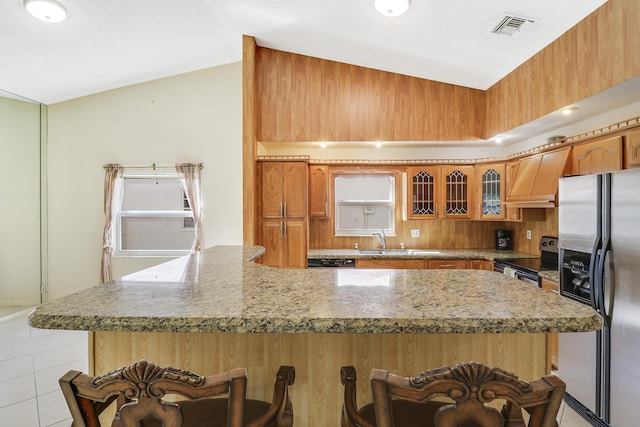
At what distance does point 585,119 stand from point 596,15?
108 centimetres

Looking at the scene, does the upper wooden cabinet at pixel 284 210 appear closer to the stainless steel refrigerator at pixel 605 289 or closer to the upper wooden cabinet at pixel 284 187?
the upper wooden cabinet at pixel 284 187

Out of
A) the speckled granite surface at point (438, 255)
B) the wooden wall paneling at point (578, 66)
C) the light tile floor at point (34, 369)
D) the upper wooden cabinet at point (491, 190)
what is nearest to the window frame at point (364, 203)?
the speckled granite surface at point (438, 255)

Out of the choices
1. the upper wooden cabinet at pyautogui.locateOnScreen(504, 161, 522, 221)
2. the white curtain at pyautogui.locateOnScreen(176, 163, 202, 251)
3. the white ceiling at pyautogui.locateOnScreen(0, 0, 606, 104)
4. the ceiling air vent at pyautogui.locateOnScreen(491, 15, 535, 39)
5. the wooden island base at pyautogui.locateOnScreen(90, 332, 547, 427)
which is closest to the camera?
the wooden island base at pyautogui.locateOnScreen(90, 332, 547, 427)

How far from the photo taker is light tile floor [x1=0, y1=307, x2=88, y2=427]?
2.30 meters

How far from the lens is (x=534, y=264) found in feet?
10.8

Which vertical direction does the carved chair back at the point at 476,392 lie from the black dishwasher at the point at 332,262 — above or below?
above

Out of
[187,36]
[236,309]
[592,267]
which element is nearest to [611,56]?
[592,267]

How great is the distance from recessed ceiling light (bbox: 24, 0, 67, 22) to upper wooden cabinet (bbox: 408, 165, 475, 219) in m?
4.03

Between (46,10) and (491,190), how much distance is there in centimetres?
499

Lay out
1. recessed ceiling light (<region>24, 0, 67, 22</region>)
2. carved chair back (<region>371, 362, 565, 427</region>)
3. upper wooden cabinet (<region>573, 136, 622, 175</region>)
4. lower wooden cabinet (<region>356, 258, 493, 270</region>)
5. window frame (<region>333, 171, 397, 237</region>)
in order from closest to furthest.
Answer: carved chair back (<region>371, 362, 565, 427</region>), upper wooden cabinet (<region>573, 136, 622, 175</region>), recessed ceiling light (<region>24, 0, 67, 22</region>), lower wooden cabinet (<region>356, 258, 493, 270</region>), window frame (<region>333, 171, 397, 237</region>)

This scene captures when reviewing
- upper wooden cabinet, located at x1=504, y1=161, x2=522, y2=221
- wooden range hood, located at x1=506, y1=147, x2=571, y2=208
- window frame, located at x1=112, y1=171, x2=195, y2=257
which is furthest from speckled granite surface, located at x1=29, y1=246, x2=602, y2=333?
window frame, located at x1=112, y1=171, x2=195, y2=257

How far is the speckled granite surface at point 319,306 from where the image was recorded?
95 centimetres

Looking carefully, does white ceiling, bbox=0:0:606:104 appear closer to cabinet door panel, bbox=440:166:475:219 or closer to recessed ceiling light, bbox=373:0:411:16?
recessed ceiling light, bbox=373:0:411:16

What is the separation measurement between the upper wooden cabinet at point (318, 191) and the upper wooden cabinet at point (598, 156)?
103 inches
